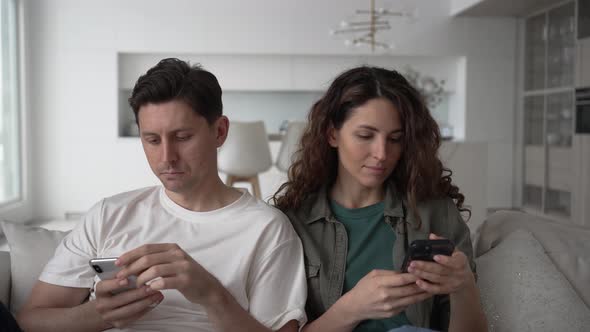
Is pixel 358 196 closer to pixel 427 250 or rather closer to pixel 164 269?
pixel 427 250

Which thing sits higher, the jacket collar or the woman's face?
the woman's face

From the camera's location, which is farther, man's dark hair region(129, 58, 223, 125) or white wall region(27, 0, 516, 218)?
white wall region(27, 0, 516, 218)

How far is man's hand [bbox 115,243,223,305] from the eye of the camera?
3.74 feet

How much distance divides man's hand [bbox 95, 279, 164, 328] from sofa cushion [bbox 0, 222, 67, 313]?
422 millimetres

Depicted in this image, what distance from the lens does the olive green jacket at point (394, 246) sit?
1.47 metres

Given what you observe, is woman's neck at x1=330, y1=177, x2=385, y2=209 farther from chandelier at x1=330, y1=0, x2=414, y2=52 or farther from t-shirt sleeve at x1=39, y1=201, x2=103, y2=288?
chandelier at x1=330, y1=0, x2=414, y2=52

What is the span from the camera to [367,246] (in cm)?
152

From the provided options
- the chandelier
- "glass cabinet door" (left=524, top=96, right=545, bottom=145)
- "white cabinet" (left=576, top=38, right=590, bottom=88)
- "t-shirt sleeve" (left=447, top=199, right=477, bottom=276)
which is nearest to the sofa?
"t-shirt sleeve" (left=447, top=199, right=477, bottom=276)

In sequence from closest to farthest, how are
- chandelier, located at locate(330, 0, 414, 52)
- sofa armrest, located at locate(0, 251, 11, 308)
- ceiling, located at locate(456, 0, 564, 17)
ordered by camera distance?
1. sofa armrest, located at locate(0, 251, 11, 308)
2. chandelier, located at locate(330, 0, 414, 52)
3. ceiling, located at locate(456, 0, 564, 17)

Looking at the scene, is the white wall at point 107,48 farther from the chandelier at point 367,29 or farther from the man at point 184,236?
the man at point 184,236

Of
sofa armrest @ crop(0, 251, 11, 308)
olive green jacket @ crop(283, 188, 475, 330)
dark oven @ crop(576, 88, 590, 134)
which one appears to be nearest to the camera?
olive green jacket @ crop(283, 188, 475, 330)

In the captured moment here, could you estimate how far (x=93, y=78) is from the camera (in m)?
6.68

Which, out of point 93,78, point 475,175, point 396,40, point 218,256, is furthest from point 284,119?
point 218,256

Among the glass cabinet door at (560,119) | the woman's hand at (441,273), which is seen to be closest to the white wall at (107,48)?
the glass cabinet door at (560,119)
